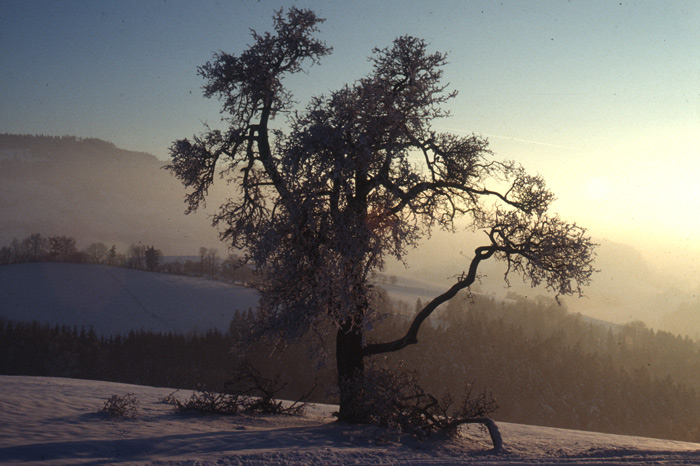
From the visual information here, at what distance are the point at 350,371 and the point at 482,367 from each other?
338 ft

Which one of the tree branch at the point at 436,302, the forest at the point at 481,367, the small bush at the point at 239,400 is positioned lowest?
the forest at the point at 481,367

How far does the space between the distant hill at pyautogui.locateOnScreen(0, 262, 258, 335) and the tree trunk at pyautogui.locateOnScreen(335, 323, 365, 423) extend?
121m

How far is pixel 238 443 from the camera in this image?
10664 millimetres

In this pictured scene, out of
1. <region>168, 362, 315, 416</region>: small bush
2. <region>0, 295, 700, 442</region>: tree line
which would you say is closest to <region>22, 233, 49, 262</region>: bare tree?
<region>0, 295, 700, 442</region>: tree line

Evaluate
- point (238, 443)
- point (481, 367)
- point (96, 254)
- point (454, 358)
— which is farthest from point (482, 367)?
point (96, 254)

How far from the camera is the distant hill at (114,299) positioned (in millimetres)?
136375

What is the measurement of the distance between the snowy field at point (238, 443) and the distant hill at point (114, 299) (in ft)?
399

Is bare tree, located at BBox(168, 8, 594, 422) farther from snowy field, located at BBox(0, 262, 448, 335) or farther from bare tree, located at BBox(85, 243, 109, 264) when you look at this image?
bare tree, located at BBox(85, 243, 109, 264)

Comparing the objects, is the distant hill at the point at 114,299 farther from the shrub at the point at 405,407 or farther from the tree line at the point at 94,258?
the shrub at the point at 405,407

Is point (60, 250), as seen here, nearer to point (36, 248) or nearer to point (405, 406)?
point (36, 248)

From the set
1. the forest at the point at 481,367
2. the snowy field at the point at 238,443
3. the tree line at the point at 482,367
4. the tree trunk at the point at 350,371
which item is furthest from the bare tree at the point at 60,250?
the tree trunk at the point at 350,371

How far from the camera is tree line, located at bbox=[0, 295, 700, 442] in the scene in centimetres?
9419

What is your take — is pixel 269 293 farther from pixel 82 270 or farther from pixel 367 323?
pixel 82 270

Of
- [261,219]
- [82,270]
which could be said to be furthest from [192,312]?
[261,219]
